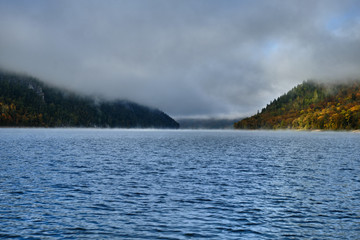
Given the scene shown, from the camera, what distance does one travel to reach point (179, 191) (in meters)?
38.2

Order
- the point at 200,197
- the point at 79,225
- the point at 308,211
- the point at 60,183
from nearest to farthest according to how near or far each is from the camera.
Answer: the point at 79,225 → the point at 308,211 → the point at 200,197 → the point at 60,183

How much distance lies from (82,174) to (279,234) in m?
36.6

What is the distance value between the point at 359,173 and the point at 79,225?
48997mm

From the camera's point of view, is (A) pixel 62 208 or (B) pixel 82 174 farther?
(B) pixel 82 174

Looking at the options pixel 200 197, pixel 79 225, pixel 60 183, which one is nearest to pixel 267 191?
pixel 200 197

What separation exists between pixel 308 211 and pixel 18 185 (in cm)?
3508

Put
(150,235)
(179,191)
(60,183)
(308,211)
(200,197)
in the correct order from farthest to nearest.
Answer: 1. (60,183)
2. (179,191)
3. (200,197)
4. (308,211)
5. (150,235)

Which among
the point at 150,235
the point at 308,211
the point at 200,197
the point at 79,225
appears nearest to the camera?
the point at 150,235

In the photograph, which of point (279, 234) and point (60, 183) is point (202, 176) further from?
point (279, 234)

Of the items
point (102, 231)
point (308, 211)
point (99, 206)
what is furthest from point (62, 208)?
point (308, 211)

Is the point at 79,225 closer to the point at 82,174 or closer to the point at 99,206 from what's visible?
the point at 99,206

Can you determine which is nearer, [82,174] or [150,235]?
[150,235]

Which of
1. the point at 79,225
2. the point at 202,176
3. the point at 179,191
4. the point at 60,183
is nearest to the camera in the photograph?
the point at 79,225

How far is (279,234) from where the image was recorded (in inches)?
902
